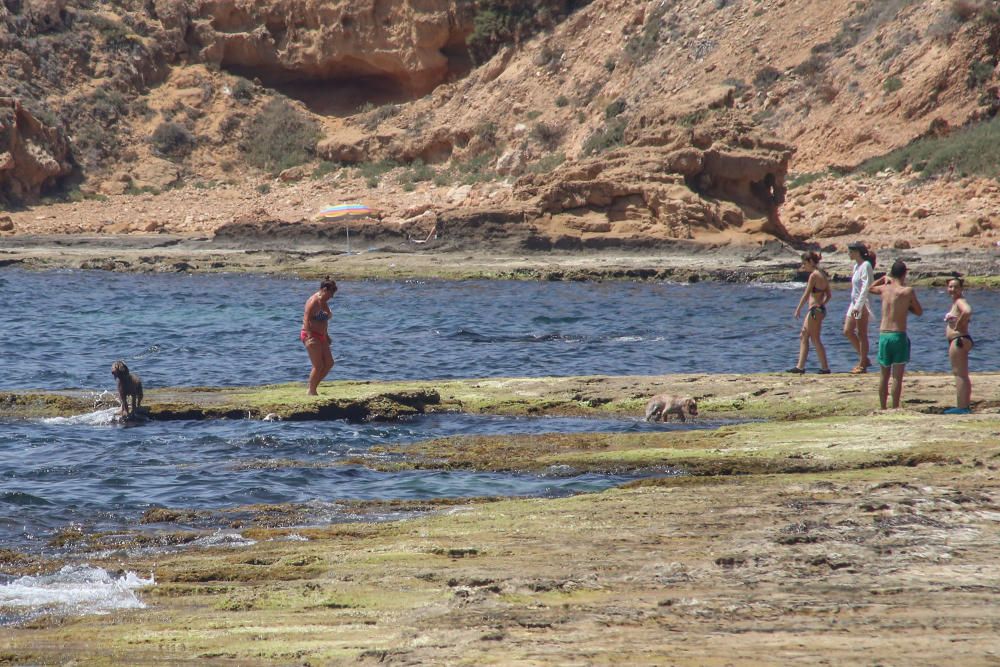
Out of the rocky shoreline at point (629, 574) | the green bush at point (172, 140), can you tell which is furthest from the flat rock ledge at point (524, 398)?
the green bush at point (172, 140)

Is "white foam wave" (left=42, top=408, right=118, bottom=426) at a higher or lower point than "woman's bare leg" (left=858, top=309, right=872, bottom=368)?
lower

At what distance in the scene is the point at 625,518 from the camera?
273 inches

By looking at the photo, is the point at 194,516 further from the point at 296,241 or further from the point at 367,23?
the point at 367,23

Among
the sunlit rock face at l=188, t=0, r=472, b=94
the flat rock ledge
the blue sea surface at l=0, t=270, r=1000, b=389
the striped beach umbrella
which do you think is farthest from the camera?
the sunlit rock face at l=188, t=0, r=472, b=94

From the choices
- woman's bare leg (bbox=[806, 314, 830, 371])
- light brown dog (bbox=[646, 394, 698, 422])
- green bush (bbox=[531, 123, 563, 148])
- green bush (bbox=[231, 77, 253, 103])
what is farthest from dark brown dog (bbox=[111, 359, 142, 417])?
green bush (bbox=[231, 77, 253, 103])

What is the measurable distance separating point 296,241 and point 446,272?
6.60 m

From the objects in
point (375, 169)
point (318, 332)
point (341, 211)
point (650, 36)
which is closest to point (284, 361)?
point (318, 332)

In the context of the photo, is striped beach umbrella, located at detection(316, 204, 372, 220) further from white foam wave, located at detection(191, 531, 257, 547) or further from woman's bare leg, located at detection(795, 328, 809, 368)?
white foam wave, located at detection(191, 531, 257, 547)

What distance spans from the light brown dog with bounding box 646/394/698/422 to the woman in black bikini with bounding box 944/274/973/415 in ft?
7.72

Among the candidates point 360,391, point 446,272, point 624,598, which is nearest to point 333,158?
point 446,272

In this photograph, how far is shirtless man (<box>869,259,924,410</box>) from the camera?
34.5 ft

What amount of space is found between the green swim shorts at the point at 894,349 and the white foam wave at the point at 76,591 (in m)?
6.81

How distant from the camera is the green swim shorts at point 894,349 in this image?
34.6 feet

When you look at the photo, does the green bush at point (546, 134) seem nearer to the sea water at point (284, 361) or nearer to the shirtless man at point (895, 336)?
the sea water at point (284, 361)
